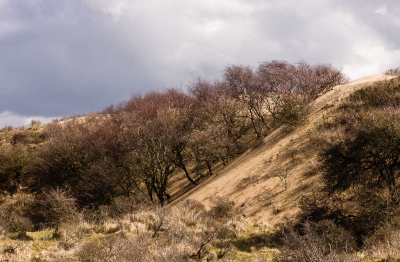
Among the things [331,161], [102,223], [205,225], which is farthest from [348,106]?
[102,223]

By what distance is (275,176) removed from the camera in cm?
2122

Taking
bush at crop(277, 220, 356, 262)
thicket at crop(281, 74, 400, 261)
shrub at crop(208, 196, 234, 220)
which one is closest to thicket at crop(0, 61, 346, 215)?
shrub at crop(208, 196, 234, 220)

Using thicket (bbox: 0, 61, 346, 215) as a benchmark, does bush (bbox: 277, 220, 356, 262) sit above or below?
below

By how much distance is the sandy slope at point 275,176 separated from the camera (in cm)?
1845

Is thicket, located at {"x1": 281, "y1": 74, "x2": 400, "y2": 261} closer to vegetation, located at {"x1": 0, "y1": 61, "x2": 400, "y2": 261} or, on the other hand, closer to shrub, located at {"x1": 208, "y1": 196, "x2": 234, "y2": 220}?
vegetation, located at {"x1": 0, "y1": 61, "x2": 400, "y2": 261}

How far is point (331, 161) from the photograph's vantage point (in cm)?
1529

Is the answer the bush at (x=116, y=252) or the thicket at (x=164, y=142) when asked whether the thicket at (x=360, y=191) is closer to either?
the bush at (x=116, y=252)

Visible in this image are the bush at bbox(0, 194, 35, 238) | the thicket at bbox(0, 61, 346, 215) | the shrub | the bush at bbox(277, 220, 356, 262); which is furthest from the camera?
the thicket at bbox(0, 61, 346, 215)

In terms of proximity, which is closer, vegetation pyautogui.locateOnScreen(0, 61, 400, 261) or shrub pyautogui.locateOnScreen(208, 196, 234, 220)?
vegetation pyautogui.locateOnScreen(0, 61, 400, 261)

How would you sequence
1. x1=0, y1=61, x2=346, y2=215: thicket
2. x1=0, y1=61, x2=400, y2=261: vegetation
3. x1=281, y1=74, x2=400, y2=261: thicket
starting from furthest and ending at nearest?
x1=0, y1=61, x2=346, y2=215: thicket < x1=0, y1=61, x2=400, y2=261: vegetation < x1=281, y1=74, x2=400, y2=261: thicket

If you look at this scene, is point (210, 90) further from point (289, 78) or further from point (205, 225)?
point (205, 225)

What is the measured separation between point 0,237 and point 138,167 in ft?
38.8

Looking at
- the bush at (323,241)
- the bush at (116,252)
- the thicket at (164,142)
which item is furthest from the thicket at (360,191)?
the thicket at (164,142)

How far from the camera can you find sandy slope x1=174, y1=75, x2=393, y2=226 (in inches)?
727
